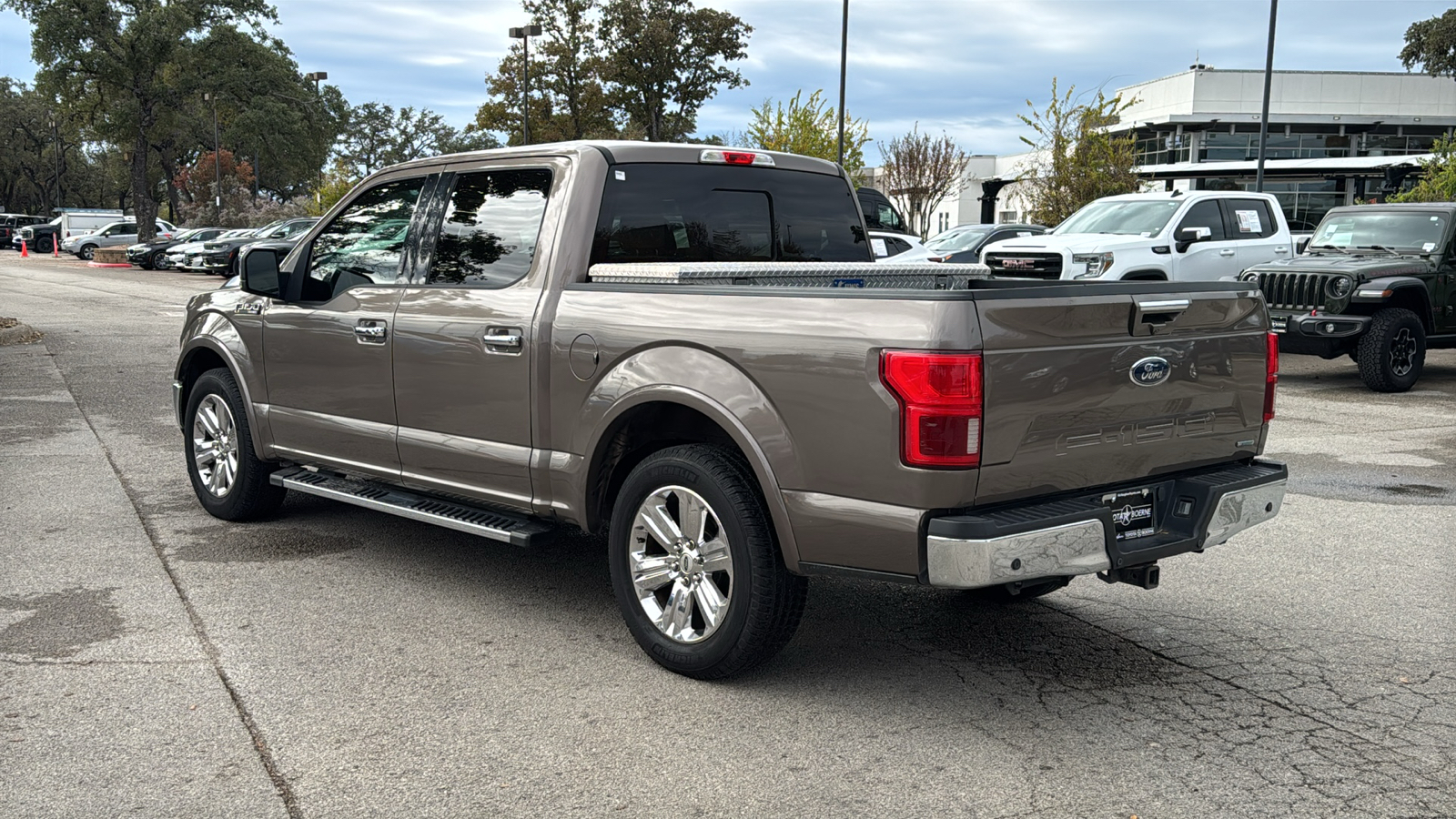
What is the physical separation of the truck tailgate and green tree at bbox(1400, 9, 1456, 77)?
58.4m

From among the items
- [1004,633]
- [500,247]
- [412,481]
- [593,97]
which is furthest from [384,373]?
[593,97]

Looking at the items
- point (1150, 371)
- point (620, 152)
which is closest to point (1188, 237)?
point (620, 152)

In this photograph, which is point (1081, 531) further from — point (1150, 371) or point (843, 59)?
point (843, 59)

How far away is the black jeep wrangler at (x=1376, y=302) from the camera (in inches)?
499

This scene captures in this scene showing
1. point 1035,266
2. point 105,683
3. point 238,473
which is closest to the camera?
point 105,683

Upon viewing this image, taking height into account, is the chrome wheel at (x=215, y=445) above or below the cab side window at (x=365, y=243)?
below

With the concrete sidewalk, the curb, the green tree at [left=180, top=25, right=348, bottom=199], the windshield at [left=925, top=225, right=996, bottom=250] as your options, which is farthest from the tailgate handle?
the green tree at [left=180, top=25, right=348, bottom=199]

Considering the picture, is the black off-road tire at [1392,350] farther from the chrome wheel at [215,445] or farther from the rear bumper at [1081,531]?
the chrome wheel at [215,445]

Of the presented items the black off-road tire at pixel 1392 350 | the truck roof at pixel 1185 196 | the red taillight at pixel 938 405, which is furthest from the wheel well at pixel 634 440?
the truck roof at pixel 1185 196

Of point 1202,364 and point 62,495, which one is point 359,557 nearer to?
A: point 62,495

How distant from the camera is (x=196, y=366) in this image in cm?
731

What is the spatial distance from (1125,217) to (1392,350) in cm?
391

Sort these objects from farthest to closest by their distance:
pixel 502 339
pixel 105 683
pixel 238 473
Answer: pixel 238 473
pixel 502 339
pixel 105 683

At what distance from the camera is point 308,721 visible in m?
4.11
